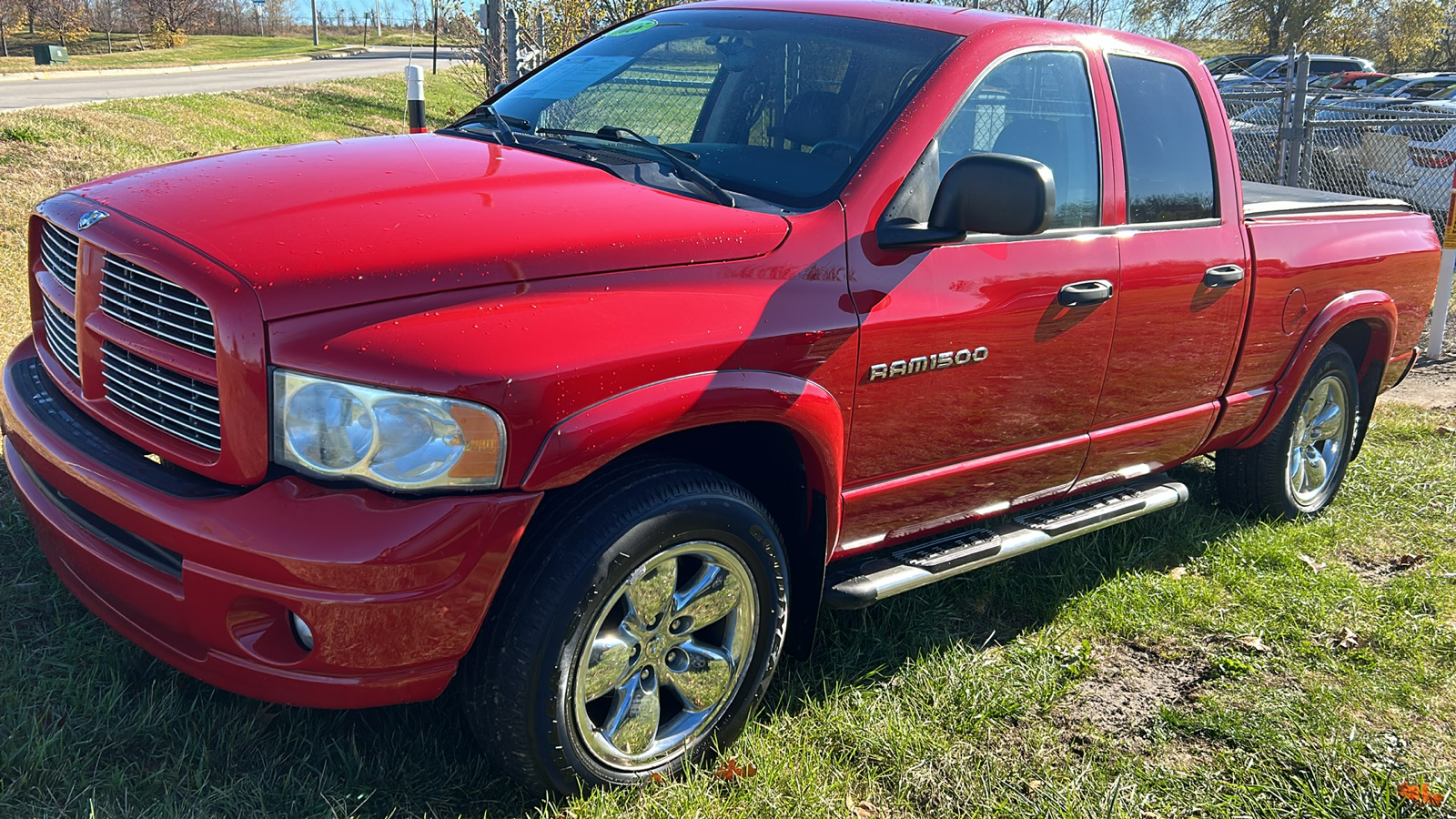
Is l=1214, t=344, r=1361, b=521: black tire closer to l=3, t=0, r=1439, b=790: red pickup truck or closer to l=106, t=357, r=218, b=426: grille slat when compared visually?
l=3, t=0, r=1439, b=790: red pickup truck

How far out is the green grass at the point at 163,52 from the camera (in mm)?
34000

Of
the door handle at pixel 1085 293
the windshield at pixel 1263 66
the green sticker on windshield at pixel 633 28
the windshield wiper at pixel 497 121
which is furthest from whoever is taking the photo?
the windshield at pixel 1263 66

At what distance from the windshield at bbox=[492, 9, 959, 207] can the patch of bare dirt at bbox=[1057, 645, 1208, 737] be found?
1.74 m

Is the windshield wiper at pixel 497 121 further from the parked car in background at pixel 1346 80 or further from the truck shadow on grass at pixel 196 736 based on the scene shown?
the parked car in background at pixel 1346 80

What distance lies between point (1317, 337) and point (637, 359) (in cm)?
326

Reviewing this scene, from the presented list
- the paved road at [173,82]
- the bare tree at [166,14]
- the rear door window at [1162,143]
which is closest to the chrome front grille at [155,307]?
the rear door window at [1162,143]

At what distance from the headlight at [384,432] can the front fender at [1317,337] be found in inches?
136

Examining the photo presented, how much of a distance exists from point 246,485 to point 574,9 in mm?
12557

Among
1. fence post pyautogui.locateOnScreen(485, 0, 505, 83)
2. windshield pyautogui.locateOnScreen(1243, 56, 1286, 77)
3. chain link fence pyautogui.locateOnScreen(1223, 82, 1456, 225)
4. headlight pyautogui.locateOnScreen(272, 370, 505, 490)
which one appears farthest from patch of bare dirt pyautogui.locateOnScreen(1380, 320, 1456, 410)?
windshield pyautogui.locateOnScreen(1243, 56, 1286, 77)

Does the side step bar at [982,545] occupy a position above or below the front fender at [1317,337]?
below

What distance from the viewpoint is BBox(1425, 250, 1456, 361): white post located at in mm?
8305

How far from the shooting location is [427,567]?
2246 millimetres

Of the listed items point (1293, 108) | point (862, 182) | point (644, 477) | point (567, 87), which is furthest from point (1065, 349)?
point (1293, 108)

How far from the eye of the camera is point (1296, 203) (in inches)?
177
